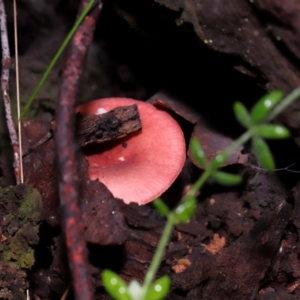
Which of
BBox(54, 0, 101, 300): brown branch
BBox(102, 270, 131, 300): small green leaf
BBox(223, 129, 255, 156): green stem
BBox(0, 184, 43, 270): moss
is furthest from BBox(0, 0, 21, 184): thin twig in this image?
BBox(223, 129, 255, 156): green stem

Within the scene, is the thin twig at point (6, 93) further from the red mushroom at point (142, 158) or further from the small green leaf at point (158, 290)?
the small green leaf at point (158, 290)

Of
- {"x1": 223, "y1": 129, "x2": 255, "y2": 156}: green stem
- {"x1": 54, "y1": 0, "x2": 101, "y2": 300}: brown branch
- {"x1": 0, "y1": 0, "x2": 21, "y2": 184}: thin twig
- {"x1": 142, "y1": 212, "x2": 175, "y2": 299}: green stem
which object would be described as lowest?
{"x1": 0, "y1": 0, "x2": 21, "y2": 184}: thin twig

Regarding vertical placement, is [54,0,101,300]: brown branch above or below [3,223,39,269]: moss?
above

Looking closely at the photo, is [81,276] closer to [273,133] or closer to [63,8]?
[273,133]

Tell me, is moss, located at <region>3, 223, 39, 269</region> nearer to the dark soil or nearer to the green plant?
the dark soil

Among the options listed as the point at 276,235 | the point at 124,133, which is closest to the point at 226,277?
the point at 276,235

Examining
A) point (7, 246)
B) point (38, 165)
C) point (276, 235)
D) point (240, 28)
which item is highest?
point (240, 28)
